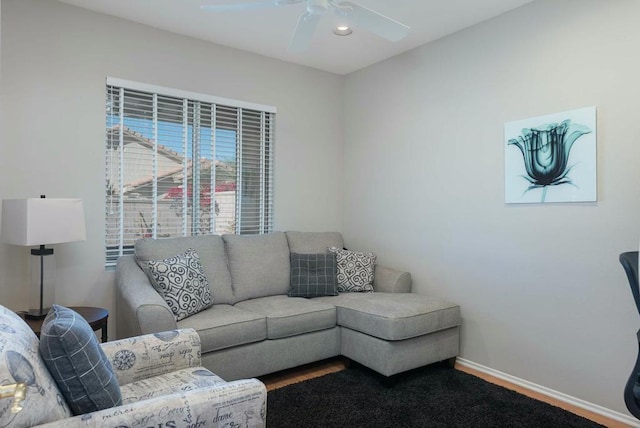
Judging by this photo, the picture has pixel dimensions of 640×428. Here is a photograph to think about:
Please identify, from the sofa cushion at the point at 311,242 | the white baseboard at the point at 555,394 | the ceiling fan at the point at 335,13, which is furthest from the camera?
the sofa cushion at the point at 311,242

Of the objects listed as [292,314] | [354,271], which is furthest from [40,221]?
[354,271]

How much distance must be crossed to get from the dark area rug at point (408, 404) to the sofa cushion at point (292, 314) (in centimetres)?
36

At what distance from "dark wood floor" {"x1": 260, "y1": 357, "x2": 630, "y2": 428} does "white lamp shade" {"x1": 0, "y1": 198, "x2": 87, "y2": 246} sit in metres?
1.65

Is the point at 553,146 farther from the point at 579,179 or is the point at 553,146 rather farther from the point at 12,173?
the point at 12,173

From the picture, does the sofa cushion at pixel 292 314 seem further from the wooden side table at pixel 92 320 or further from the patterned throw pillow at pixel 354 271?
the wooden side table at pixel 92 320

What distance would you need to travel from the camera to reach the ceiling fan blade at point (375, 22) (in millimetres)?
2303

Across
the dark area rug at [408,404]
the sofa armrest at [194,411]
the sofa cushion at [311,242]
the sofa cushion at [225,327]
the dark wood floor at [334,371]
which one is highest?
the sofa cushion at [311,242]

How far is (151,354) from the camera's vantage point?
2.02 meters

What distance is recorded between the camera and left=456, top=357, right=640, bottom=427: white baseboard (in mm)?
2500

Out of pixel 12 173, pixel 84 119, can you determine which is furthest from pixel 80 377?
pixel 84 119

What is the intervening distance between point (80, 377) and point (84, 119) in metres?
2.35

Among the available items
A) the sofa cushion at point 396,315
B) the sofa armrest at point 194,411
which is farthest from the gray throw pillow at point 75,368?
the sofa cushion at point 396,315

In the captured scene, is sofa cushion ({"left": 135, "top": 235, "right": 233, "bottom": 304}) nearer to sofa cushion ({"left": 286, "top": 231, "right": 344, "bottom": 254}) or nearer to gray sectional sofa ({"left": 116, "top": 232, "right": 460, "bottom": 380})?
gray sectional sofa ({"left": 116, "top": 232, "right": 460, "bottom": 380})

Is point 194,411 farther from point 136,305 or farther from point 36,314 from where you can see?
point 36,314
